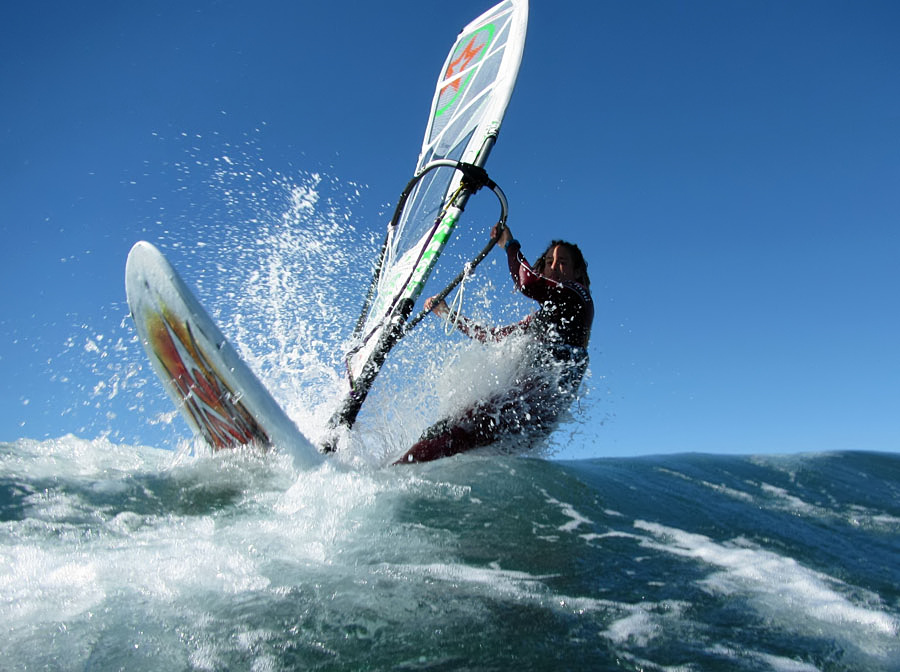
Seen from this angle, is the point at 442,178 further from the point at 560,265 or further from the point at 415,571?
the point at 415,571

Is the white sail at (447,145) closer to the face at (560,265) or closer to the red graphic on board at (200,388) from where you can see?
the face at (560,265)

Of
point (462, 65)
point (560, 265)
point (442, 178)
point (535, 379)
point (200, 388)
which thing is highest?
point (462, 65)

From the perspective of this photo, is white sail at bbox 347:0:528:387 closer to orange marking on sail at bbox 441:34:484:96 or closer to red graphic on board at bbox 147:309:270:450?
orange marking on sail at bbox 441:34:484:96

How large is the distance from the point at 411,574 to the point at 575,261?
3.39m

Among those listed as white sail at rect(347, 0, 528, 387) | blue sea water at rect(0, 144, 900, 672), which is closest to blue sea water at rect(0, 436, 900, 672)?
blue sea water at rect(0, 144, 900, 672)

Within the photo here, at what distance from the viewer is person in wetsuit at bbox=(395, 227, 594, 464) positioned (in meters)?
4.11

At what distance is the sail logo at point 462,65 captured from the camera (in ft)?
20.1

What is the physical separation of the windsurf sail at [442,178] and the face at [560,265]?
58 centimetres

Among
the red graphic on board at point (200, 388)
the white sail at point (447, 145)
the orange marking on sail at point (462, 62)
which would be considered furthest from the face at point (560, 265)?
the orange marking on sail at point (462, 62)

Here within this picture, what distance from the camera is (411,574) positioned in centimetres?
177

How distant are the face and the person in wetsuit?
0.12 metres

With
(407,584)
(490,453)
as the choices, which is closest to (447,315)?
(490,453)

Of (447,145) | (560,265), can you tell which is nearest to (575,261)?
(560,265)

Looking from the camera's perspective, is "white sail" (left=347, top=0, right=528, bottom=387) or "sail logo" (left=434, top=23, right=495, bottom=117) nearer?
"white sail" (left=347, top=0, right=528, bottom=387)
